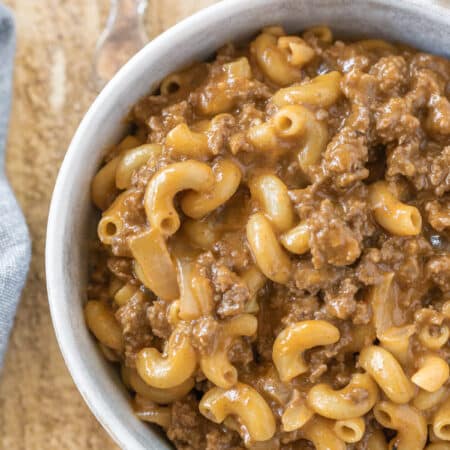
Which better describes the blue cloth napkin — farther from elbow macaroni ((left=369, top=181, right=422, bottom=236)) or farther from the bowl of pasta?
elbow macaroni ((left=369, top=181, right=422, bottom=236))

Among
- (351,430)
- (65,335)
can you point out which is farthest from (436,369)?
(65,335)

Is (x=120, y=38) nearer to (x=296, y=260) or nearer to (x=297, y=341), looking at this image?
(x=296, y=260)

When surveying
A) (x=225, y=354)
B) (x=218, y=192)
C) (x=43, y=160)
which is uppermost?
(x=218, y=192)

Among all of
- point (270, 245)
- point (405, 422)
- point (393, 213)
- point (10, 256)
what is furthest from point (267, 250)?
point (10, 256)

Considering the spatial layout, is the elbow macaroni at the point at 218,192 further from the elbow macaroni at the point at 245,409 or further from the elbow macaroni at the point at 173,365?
A: the elbow macaroni at the point at 245,409

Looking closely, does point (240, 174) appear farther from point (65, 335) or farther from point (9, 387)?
point (9, 387)

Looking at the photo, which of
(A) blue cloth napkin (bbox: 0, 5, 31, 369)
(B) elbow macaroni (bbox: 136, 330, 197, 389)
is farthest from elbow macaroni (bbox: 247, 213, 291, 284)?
(A) blue cloth napkin (bbox: 0, 5, 31, 369)
